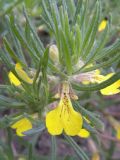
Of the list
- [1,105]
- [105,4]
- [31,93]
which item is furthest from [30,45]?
[105,4]

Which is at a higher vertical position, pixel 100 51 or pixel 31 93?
pixel 100 51

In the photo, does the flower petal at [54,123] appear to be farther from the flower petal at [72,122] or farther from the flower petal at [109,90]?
the flower petal at [109,90]

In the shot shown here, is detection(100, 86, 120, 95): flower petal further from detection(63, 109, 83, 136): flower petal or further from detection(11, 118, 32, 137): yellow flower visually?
detection(11, 118, 32, 137): yellow flower

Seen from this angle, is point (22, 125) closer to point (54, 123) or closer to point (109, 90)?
point (54, 123)

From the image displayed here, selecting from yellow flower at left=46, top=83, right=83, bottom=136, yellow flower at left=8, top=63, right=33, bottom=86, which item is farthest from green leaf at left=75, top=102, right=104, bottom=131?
yellow flower at left=8, top=63, right=33, bottom=86

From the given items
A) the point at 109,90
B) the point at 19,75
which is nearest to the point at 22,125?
the point at 19,75

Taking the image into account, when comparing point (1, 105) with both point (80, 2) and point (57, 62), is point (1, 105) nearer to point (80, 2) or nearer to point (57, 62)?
point (57, 62)

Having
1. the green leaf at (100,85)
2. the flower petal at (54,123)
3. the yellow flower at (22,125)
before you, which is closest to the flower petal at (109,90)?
the green leaf at (100,85)
